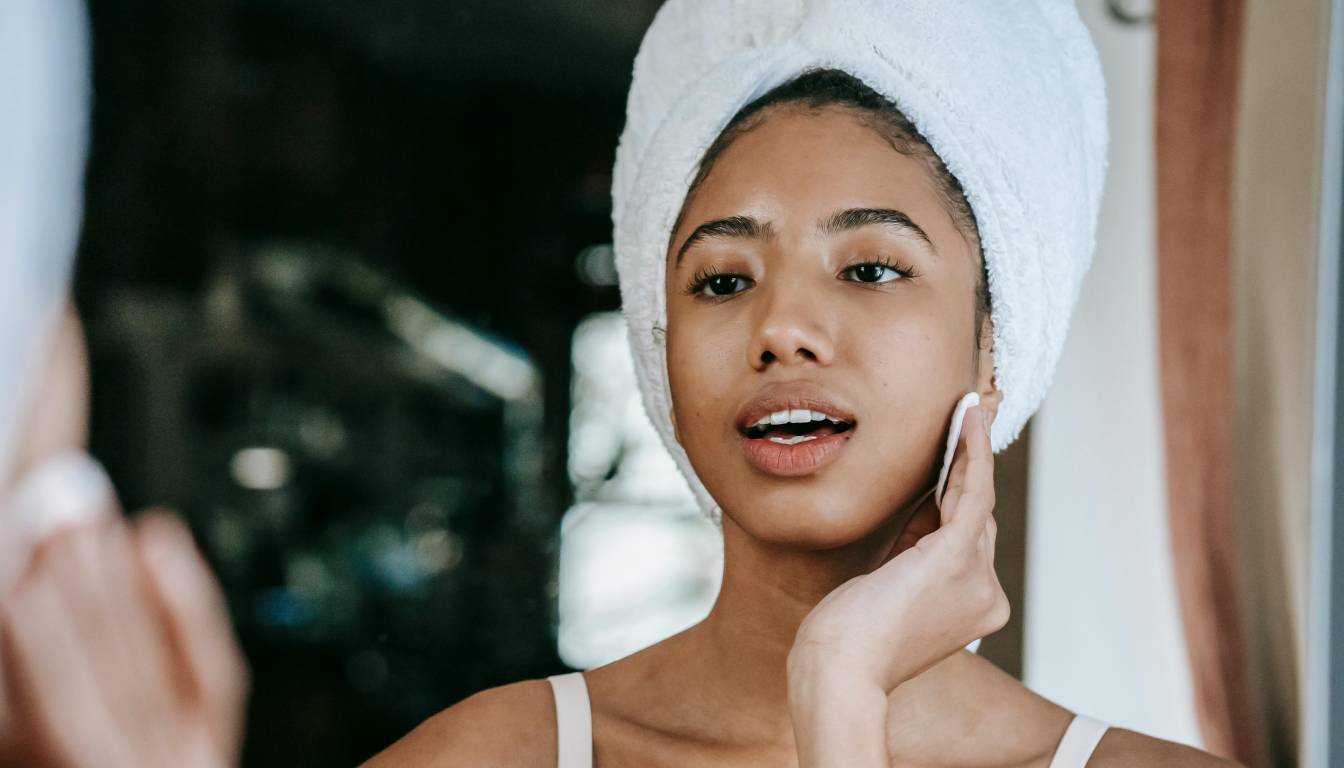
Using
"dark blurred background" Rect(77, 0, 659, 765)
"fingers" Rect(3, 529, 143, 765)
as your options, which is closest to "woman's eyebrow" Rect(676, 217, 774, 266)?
"fingers" Rect(3, 529, 143, 765)

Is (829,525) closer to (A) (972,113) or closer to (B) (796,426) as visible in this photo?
(B) (796,426)

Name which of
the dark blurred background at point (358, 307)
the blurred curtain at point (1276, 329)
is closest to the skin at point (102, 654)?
the blurred curtain at point (1276, 329)

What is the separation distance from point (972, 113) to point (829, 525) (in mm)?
393

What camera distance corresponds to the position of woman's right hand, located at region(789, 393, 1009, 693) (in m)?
1.00

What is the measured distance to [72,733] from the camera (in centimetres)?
64

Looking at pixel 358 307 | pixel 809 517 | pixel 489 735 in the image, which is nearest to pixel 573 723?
pixel 489 735

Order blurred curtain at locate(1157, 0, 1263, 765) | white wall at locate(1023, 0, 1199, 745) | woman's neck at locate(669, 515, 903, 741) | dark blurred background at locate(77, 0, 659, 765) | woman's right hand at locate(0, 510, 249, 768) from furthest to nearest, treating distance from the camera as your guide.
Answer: dark blurred background at locate(77, 0, 659, 765), white wall at locate(1023, 0, 1199, 745), blurred curtain at locate(1157, 0, 1263, 765), woman's neck at locate(669, 515, 903, 741), woman's right hand at locate(0, 510, 249, 768)

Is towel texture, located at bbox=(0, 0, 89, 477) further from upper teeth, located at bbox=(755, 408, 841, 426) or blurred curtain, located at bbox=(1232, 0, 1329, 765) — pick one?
blurred curtain, located at bbox=(1232, 0, 1329, 765)

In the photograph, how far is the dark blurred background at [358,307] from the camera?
248cm

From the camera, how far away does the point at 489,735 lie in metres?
1.21

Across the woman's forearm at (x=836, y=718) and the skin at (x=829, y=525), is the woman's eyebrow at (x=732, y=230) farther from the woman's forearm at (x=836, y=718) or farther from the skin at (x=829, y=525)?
the woman's forearm at (x=836, y=718)

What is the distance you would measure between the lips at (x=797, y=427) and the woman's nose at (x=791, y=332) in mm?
25

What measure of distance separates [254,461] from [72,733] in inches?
84.8

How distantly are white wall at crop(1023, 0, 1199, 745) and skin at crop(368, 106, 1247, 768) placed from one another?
46 cm
